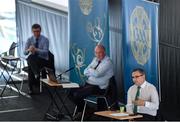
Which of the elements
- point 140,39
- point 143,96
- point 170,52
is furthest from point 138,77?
point 170,52

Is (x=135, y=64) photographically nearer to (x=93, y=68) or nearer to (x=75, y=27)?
(x=93, y=68)

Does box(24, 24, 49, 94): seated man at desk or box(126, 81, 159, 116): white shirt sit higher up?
box(24, 24, 49, 94): seated man at desk

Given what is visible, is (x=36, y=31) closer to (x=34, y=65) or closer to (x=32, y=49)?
(x=32, y=49)

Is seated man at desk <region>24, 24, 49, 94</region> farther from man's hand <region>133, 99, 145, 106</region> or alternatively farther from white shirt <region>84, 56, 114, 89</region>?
man's hand <region>133, 99, 145, 106</region>

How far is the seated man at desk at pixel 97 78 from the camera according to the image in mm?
5781

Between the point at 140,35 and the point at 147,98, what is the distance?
3.99 feet

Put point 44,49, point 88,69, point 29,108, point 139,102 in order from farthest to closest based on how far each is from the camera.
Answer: point 44,49 < point 29,108 < point 88,69 < point 139,102

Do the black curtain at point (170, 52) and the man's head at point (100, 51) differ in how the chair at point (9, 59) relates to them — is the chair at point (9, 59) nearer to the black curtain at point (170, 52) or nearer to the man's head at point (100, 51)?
the man's head at point (100, 51)

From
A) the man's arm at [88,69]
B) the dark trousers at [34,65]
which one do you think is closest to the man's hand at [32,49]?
the dark trousers at [34,65]

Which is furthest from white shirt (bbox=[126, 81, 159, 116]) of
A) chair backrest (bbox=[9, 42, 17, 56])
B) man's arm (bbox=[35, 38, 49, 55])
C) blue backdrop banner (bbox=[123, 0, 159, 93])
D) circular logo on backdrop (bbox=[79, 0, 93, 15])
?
chair backrest (bbox=[9, 42, 17, 56])

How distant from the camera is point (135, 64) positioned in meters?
5.47

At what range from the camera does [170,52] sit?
247 inches

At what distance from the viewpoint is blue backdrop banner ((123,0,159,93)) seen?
532 centimetres

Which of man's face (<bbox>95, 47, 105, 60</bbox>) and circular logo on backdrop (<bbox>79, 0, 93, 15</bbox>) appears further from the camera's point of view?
circular logo on backdrop (<bbox>79, 0, 93, 15</bbox>)
